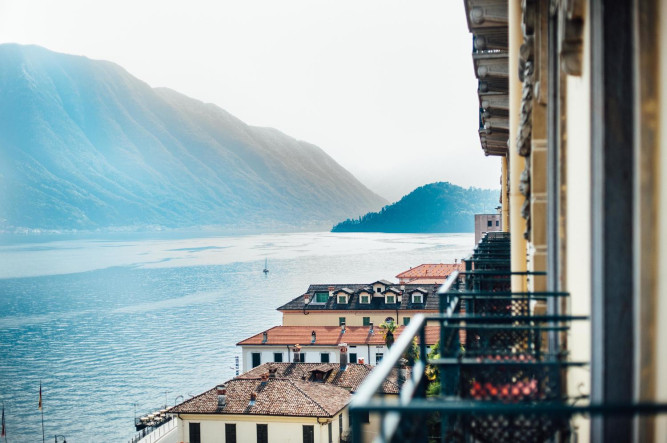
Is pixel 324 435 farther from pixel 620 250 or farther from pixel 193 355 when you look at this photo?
pixel 193 355

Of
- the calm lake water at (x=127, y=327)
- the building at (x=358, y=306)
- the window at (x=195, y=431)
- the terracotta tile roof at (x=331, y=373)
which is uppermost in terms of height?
the building at (x=358, y=306)

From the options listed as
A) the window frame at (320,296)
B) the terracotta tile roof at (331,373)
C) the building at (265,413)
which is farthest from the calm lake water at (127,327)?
the building at (265,413)

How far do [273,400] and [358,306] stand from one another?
2301 cm

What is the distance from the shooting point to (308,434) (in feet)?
93.6

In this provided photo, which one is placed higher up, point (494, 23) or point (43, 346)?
point (494, 23)

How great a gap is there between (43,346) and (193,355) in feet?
57.4

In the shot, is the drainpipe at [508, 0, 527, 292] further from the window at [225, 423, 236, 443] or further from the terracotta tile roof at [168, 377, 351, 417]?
the window at [225, 423, 236, 443]

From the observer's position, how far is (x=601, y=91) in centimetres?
263

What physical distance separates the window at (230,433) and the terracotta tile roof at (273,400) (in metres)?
0.55

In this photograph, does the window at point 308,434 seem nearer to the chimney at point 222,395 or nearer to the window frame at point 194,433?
the chimney at point 222,395

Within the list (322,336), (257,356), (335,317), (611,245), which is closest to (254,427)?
(257,356)

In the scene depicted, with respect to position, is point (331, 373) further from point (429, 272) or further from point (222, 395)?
point (429, 272)

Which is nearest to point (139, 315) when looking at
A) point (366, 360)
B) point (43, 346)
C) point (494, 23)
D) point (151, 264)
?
point (43, 346)

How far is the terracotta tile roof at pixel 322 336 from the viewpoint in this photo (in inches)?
1703
